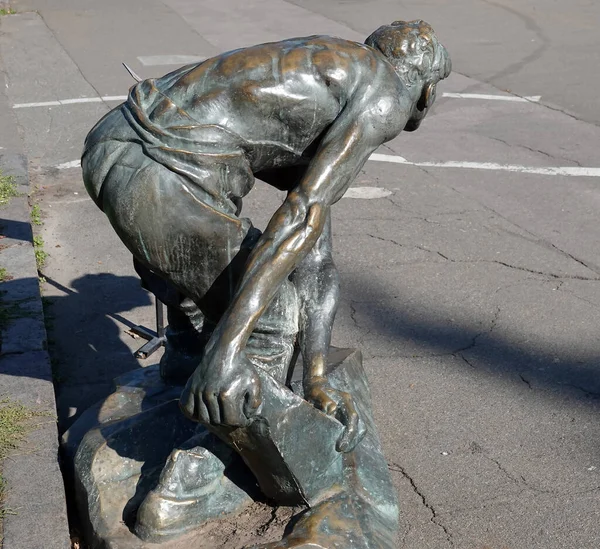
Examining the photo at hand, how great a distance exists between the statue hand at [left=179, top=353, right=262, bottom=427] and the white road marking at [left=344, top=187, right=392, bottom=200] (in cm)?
466

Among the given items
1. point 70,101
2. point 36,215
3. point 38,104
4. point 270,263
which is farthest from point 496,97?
point 270,263

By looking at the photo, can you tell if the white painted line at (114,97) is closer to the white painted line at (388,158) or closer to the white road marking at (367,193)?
the white painted line at (388,158)

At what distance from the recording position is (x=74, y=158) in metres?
8.41

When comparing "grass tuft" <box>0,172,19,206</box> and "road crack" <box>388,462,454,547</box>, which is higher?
"road crack" <box>388,462,454,547</box>

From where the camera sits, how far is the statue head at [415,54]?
321 centimetres

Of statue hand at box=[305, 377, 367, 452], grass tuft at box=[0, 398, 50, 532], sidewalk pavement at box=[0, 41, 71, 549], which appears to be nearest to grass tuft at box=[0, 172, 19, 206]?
sidewalk pavement at box=[0, 41, 71, 549]

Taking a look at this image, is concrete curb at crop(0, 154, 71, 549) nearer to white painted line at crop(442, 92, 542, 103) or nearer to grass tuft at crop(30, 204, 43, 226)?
grass tuft at crop(30, 204, 43, 226)

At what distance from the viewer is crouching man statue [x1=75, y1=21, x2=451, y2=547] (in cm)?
291

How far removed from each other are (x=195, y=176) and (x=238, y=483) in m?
1.07

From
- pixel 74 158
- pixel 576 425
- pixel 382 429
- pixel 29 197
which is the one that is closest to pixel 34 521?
pixel 382 429

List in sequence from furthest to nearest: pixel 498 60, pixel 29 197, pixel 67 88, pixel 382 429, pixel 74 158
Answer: pixel 498 60 → pixel 67 88 → pixel 74 158 → pixel 29 197 → pixel 382 429

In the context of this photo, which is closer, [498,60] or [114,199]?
[114,199]

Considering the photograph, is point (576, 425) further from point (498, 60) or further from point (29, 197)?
point (498, 60)

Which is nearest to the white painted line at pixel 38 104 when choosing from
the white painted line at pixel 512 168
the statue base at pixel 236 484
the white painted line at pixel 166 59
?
the white painted line at pixel 166 59
